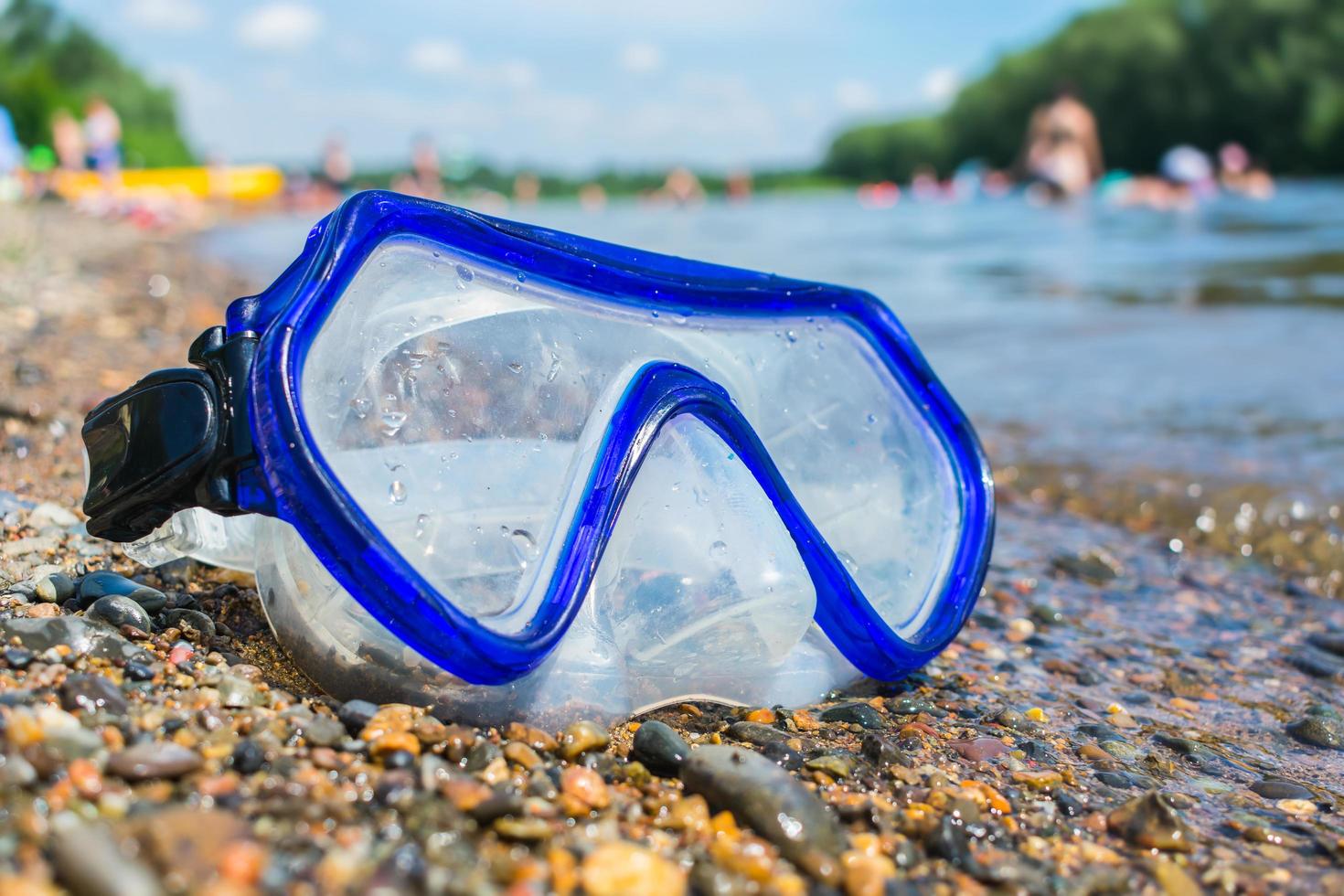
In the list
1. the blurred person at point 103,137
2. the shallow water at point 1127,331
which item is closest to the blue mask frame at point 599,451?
the shallow water at point 1127,331

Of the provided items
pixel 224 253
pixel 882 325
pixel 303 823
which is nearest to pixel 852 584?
pixel 882 325

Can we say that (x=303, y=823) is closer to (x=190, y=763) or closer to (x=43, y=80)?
(x=190, y=763)

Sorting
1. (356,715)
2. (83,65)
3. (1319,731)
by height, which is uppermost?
(83,65)

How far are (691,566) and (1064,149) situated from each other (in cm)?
5685

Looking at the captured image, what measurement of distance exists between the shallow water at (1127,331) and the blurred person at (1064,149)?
27.7 m

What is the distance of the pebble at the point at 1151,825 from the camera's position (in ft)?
5.94

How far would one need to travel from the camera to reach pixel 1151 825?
1.83m

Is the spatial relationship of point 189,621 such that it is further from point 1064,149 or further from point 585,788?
point 1064,149

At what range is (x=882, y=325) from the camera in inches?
103

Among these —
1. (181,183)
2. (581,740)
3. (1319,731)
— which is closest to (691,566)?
(581,740)

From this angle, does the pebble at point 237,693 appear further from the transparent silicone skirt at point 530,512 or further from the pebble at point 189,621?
the pebble at point 189,621

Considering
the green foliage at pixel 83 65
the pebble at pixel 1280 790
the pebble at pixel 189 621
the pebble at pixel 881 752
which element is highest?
the green foliage at pixel 83 65

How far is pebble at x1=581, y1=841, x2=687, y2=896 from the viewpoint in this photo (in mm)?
1467

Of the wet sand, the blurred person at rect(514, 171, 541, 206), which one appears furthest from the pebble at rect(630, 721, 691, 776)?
the blurred person at rect(514, 171, 541, 206)
